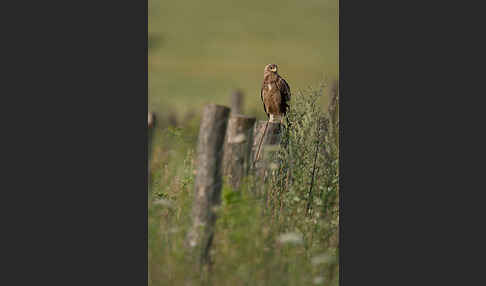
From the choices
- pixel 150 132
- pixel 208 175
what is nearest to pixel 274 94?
pixel 150 132

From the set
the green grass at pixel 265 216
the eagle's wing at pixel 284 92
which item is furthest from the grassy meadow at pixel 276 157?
the eagle's wing at pixel 284 92

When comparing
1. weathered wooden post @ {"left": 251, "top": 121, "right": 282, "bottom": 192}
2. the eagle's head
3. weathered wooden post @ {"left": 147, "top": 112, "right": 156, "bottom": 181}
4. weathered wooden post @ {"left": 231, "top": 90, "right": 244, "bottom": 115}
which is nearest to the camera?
weathered wooden post @ {"left": 251, "top": 121, "right": 282, "bottom": 192}

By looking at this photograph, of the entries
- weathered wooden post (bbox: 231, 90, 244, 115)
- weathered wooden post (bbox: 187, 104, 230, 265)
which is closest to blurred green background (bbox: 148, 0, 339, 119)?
weathered wooden post (bbox: 187, 104, 230, 265)

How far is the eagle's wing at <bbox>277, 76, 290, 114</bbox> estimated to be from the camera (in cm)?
998

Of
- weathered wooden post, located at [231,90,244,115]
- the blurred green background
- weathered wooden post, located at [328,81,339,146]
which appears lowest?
weathered wooden post, located at [328,81,339,146]

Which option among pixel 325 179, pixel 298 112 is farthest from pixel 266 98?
pixel 325 179

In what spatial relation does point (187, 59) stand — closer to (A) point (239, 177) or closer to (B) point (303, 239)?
(A) point (239, 177)

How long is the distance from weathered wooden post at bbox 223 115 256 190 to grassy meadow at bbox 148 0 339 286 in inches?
6.8

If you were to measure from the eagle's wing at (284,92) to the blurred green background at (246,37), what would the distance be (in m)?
0.13

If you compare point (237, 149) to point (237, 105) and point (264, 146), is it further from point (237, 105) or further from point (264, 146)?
point (237, 105)

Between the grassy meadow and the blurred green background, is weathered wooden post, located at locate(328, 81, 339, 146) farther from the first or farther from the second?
the blurred green background

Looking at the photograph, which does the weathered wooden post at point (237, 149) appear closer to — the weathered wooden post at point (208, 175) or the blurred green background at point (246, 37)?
the weathered wooden post at point (208, 175)

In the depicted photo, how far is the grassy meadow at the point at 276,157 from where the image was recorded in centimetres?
901

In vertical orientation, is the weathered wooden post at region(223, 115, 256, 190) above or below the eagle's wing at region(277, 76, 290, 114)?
below
